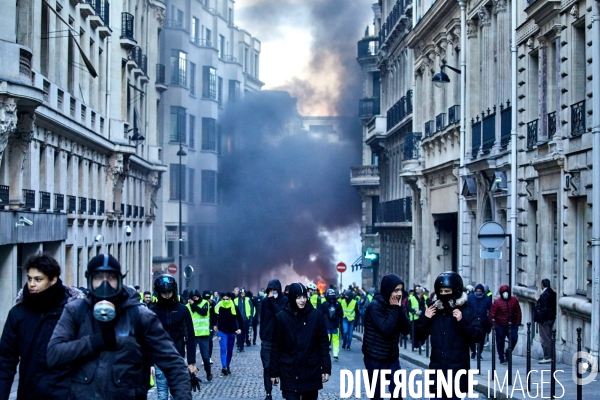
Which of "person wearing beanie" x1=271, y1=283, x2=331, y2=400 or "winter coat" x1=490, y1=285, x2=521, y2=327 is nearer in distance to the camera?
"person wearing beanie" x1=271, y1=283, x2=331, y2=400

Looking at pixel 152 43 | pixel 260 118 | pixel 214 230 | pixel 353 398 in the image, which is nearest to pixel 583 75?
pixel 353 398

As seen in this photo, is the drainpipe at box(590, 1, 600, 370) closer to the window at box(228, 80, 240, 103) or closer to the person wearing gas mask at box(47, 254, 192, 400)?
the person wearing gas mask at box(47, 254, 192, 400)

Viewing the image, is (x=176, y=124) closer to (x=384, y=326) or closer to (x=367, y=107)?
(x=367, y=107)

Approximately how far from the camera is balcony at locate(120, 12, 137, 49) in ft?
123

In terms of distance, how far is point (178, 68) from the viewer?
5534 centimetres

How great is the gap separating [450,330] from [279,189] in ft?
182

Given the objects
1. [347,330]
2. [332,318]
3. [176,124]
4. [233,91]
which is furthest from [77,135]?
[233,91]

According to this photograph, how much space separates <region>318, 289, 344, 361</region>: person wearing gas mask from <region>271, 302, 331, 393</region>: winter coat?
1162 centimetres

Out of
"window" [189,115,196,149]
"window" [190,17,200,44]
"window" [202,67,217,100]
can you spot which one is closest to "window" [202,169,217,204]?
"window" [189,115,196,149]

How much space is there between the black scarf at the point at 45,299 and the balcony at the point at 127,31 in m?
31.7

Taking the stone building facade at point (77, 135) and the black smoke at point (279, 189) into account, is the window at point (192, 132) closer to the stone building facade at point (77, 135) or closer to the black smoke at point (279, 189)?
the black smoke at point (279, 189)

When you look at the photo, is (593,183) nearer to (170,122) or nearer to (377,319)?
(377,319)

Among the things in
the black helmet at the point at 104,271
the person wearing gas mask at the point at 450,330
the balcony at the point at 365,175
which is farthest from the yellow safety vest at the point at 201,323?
the balcony at the point at 365,175

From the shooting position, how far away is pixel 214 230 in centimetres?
6000
